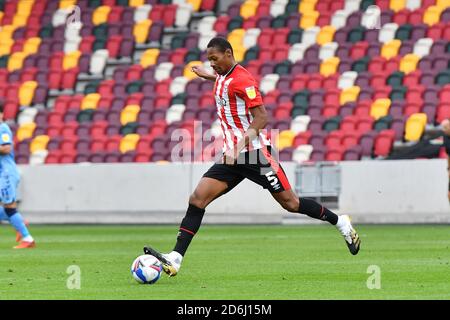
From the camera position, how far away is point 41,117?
3225 centimetres

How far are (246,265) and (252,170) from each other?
196 cm

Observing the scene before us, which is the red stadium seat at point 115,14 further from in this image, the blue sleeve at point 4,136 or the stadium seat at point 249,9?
the blue sleeve at point 4,136

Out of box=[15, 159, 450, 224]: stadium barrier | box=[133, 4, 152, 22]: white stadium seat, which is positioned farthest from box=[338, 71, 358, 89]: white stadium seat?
box=[133, 4, 152, 22]: white stadium seat

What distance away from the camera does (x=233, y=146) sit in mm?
11664

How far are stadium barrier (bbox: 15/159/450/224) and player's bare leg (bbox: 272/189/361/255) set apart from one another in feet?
40.7

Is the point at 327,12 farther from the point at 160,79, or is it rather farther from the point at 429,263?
the point at 429,263

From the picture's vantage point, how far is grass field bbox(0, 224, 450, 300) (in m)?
10.1

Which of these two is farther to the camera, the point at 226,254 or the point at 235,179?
the point at 226,254

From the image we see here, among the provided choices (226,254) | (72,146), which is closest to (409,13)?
(72,146)

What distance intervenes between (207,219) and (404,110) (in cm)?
525

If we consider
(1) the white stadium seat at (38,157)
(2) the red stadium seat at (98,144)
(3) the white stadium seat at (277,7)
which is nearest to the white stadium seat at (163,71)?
(2) the red stadium seat at (98,144)

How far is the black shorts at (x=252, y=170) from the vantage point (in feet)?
38.5

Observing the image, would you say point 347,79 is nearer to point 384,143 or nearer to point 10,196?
point 384,143

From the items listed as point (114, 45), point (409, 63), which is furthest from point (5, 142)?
point (114, 45)
